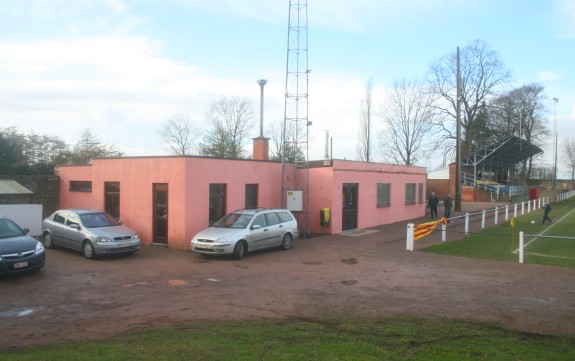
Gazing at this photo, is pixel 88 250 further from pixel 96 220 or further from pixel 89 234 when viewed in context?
pixel 96 220

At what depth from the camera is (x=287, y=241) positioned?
16.0 metres

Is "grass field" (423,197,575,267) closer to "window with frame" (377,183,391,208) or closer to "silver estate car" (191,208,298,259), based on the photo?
"silver estate car" (191,208,298,259)

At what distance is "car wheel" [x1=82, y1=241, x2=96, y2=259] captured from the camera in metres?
13.8

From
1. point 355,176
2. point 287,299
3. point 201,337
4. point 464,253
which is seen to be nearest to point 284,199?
point 355,176

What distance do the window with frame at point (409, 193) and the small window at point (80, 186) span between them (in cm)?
1722

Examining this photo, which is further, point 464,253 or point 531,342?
point 464,253

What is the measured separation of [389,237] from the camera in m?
19.2

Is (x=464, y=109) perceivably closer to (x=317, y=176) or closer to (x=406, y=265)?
(x=317, y=176)

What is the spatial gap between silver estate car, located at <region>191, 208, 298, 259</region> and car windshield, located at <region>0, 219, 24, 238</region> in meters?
4.65

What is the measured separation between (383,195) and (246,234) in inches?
479

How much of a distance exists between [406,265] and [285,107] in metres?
9.63

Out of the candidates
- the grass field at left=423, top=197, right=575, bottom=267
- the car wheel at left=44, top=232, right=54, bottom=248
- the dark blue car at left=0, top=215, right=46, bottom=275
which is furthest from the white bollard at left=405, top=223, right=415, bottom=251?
the car wheel at left=44, top=232, right=54, bottom=248

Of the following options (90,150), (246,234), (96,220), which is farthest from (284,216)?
(90,150)

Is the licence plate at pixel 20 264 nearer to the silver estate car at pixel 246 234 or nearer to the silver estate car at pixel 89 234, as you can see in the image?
the silver estate car at pixel 89 234
